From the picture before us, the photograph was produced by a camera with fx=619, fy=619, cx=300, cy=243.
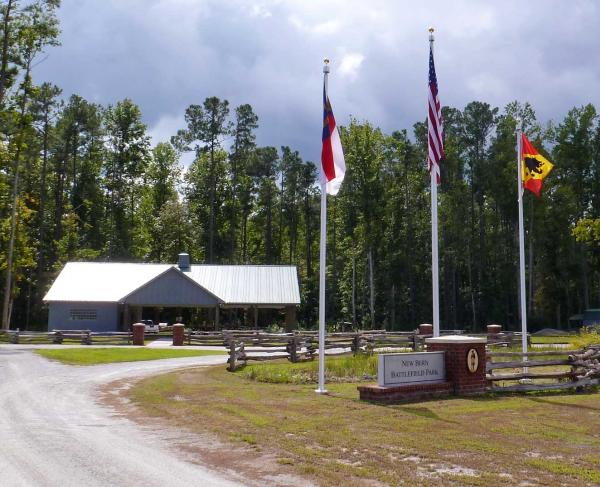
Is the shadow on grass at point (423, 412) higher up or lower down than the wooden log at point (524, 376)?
lower down

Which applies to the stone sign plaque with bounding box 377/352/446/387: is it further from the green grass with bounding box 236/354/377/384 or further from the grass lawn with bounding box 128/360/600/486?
the green grass with bounding box 236/354/377/384

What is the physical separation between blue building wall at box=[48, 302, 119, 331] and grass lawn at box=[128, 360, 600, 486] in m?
29.9

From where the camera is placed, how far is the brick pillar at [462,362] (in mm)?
13898

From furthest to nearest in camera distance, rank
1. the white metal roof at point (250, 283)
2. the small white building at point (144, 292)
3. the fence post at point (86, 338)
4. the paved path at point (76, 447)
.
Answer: the white metal roof at point (250, 283) < the small white building at point (144, 292) < the fence post at point (86, 338) < the paved path at point (76, 447)

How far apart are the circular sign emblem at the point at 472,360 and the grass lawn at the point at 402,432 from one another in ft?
2.58

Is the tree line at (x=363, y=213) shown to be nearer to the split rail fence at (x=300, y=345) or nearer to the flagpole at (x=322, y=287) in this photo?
the split rail fence at (x=300, y=345)

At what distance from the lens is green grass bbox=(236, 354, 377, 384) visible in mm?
17703

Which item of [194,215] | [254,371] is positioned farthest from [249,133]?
[254,371]

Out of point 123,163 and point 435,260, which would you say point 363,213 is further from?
point 435,260

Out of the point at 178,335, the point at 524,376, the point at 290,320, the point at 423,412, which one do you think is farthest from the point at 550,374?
the point at 290,320

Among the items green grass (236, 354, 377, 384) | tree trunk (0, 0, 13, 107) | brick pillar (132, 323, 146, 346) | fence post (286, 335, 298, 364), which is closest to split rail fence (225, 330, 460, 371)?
fence post (286, 335, 298, 364)

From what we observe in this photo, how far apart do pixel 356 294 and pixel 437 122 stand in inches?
1876

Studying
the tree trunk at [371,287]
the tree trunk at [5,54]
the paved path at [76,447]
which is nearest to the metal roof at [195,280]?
the tree trunk at [371,287]

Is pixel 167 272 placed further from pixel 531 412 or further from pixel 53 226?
pixel 531 412
